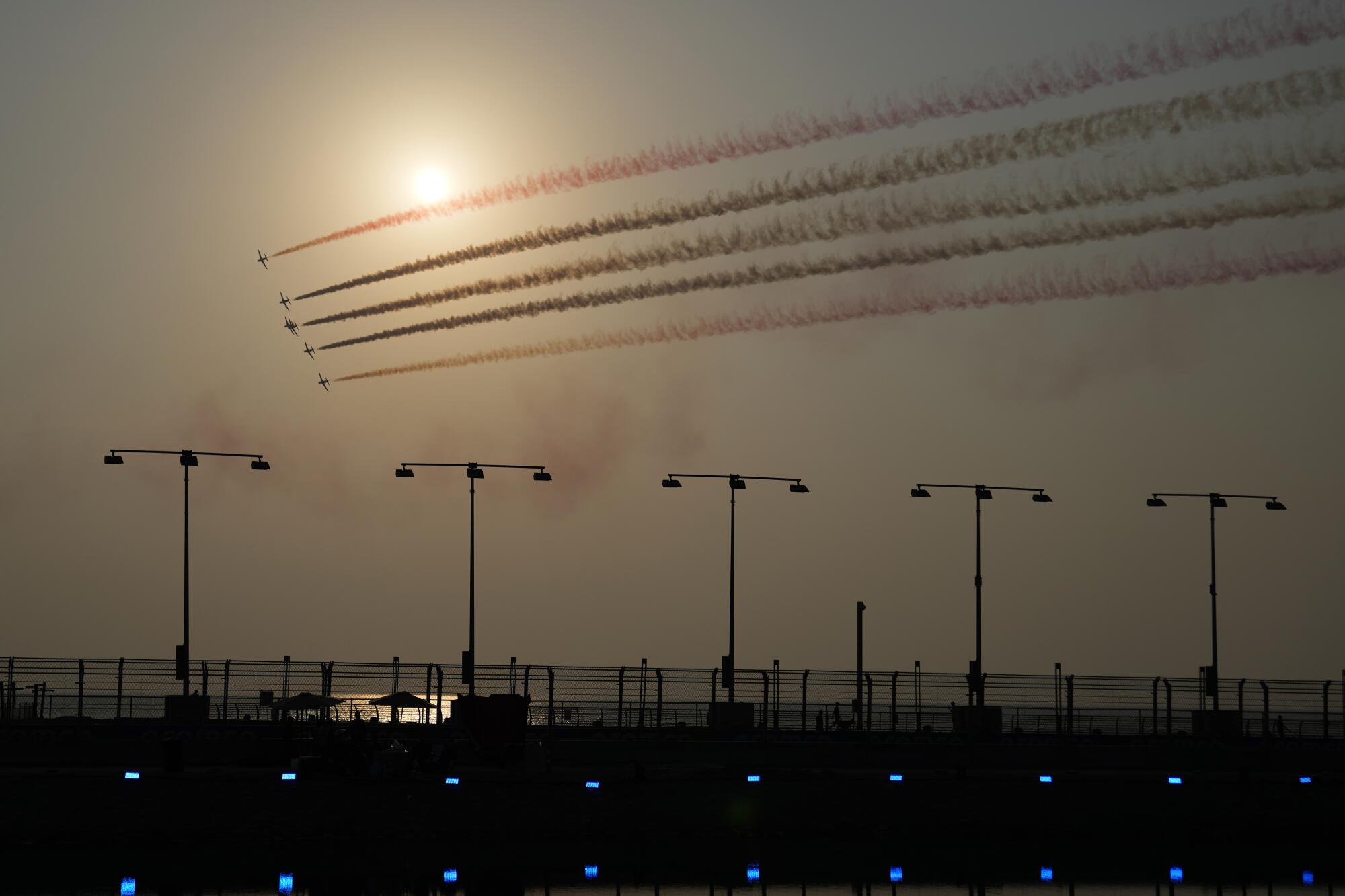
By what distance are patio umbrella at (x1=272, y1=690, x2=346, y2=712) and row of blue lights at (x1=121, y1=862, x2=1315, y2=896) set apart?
1735cm

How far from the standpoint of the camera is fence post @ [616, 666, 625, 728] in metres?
55.8

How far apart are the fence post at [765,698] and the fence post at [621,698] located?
14.2ft

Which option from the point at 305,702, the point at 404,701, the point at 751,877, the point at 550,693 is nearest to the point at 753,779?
the point at 751,877

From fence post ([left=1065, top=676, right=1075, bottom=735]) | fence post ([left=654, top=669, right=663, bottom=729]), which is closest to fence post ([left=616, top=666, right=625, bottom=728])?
fence post ([left=654, top=669, right=663, bottom=729])

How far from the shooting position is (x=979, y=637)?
2753 inches

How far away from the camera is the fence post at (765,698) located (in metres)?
56.7

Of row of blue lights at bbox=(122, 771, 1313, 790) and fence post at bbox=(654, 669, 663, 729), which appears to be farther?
fence post at bbox=(654, 669, 663, 729)

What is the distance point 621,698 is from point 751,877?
16.9m

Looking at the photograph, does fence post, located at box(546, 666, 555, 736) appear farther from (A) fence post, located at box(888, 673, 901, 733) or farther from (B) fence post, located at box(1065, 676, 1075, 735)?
(B) fence post, located at box(1065, 676, 1075, 735)

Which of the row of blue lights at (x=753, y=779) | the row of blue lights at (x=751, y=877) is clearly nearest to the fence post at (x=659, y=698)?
the row of blue lights at (x=753, y=779)

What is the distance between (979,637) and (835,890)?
33752mm

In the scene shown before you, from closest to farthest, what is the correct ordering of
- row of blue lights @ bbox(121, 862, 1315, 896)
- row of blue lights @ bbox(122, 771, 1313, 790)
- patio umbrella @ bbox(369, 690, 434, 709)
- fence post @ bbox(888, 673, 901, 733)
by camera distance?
row of blue lights @ bbox(121, 862, 1315, 896)
row of blue lights @ bbox(122, 771, 1313, 790)
fence post @ bbox(888, 673, 901, 733)
patio umbrella @ bbox(369, 690, 434, 709)

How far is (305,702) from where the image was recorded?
190ft

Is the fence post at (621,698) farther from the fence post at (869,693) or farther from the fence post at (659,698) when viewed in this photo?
the fence post at (869,693)
